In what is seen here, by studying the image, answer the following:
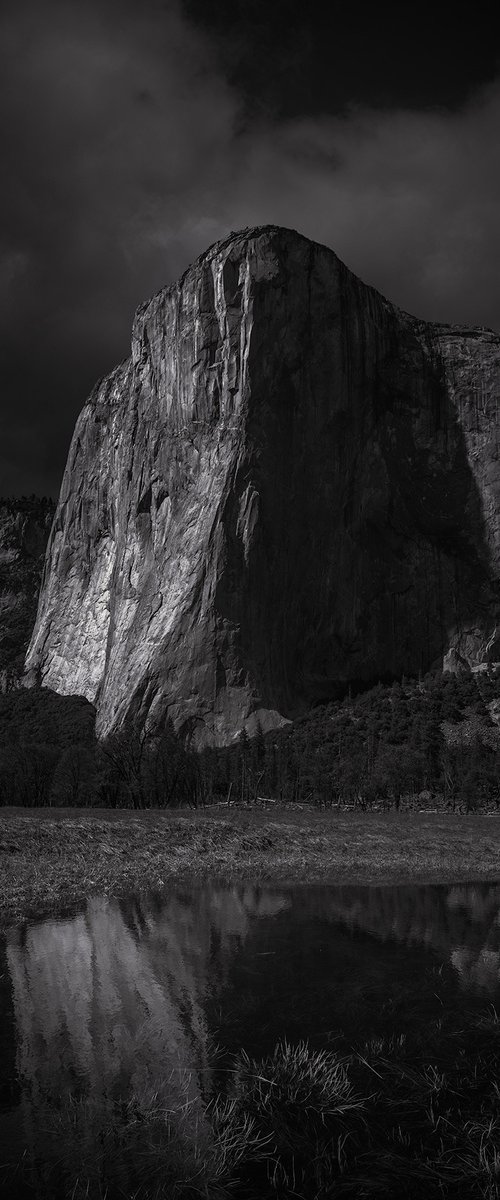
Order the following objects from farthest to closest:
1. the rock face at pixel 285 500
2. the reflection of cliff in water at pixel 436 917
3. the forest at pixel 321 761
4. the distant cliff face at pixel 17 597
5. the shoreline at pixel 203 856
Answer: the distant cliff face at pixel 17 597, the rock face at pixel 285 500, the forest at pixel 321 761, the shoreline at pixel 203 856, the reflection of cliff in water at pixel 436 917

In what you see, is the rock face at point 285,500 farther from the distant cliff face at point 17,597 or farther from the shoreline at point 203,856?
the shoreline at point 203,856

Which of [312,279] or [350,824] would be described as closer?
[350,824]

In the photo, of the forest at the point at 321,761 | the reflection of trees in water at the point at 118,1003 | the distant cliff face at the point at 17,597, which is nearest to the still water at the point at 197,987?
the reflection of trees in water at the point at 118,1003

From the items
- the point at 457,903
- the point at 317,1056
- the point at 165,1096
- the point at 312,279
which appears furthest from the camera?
the point at 312,279

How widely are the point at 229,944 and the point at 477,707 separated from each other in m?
86.2

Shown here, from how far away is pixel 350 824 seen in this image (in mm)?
44500

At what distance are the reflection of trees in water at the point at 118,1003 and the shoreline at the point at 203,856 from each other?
2689mm

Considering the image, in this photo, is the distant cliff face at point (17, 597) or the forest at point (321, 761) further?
the distant cliff face at point (17, 597)

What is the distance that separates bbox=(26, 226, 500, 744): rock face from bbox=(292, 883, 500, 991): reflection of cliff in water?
80.5 meters

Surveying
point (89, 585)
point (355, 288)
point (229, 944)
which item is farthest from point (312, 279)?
point (229, 944)


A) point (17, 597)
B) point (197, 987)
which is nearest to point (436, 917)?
point (197, 987)

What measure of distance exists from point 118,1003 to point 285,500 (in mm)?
107431

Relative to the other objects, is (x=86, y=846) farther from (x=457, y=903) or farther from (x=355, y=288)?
(x=355, y=288)

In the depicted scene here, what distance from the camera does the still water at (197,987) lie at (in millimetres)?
8328
